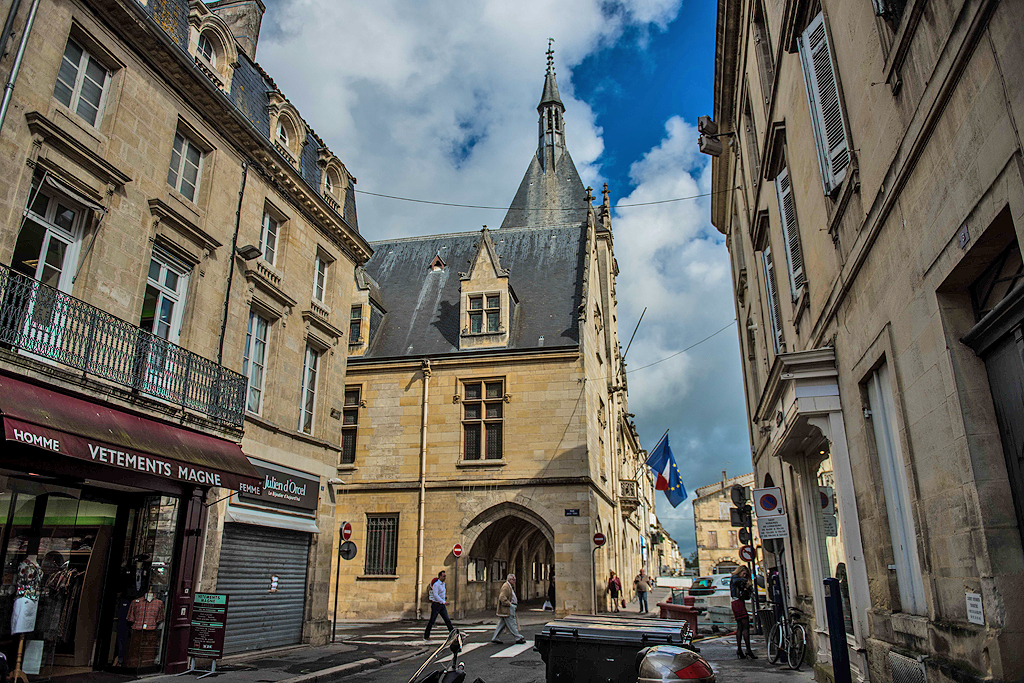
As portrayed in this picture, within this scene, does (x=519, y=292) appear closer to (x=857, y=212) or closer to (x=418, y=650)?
(x=418, y=650)

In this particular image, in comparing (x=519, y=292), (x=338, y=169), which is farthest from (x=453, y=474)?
(x=338, y=169)

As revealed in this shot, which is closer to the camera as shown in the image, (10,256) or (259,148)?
(10,256)

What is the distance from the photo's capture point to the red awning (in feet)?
22.6

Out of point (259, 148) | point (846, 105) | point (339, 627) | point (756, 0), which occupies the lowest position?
point (339, 627)

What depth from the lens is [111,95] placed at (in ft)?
31.1

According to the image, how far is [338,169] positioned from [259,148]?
351 centimetres

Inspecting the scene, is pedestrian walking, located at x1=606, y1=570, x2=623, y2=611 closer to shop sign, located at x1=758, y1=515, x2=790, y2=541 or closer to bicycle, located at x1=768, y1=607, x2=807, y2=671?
bicycle, located at x1=768, y1=607, x2=807, y2=671

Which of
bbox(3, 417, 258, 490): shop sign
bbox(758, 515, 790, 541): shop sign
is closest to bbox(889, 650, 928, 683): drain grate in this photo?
bbox(758, 515, 790, 541): shop sign

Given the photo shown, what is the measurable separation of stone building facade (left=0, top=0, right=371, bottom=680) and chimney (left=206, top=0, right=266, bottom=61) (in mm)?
96

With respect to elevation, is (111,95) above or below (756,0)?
below

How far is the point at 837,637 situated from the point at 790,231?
6.32m

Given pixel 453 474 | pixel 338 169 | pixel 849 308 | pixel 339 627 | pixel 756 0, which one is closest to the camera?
pixel 849 308

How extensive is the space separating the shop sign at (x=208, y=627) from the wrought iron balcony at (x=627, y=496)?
20.6 metres

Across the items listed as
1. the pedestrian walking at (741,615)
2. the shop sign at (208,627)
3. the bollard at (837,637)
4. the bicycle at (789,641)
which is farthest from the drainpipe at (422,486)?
the bollard at (837,637)
